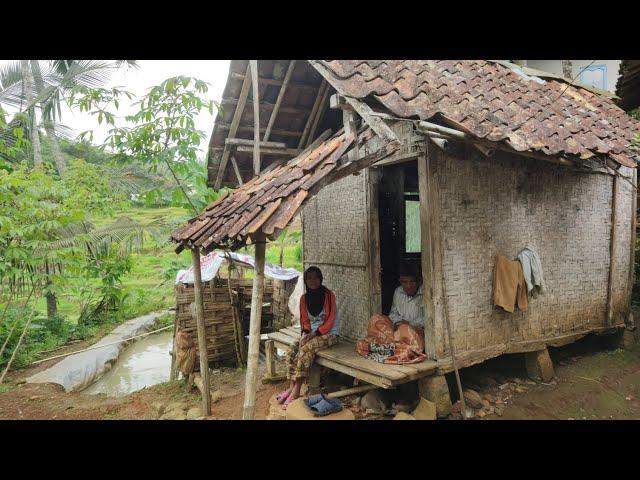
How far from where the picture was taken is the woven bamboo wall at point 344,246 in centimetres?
550

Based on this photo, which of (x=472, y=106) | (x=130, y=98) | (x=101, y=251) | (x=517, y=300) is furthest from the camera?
(x=101, y=251)

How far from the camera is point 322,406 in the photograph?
4.00m

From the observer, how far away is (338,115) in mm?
6211

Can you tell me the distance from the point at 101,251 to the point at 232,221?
8200mm

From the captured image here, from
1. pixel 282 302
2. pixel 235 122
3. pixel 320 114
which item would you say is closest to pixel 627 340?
pixel 320 114

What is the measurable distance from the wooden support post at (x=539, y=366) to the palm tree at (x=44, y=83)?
11.2 metres

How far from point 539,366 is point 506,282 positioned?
1398 millimetres

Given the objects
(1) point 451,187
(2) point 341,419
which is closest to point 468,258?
(1) point 451,187

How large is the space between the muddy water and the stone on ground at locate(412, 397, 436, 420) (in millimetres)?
6576

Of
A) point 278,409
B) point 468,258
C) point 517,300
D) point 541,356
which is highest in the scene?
point 468,258

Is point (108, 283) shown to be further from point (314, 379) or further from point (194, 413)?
point (314, 379)

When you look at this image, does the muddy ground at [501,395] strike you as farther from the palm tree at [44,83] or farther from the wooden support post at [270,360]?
the palm tree at [44,83]

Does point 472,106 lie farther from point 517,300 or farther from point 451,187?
point 517,300

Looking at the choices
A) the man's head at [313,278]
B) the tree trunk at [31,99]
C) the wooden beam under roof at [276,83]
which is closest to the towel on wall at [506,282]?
the man's head at [313,278]
